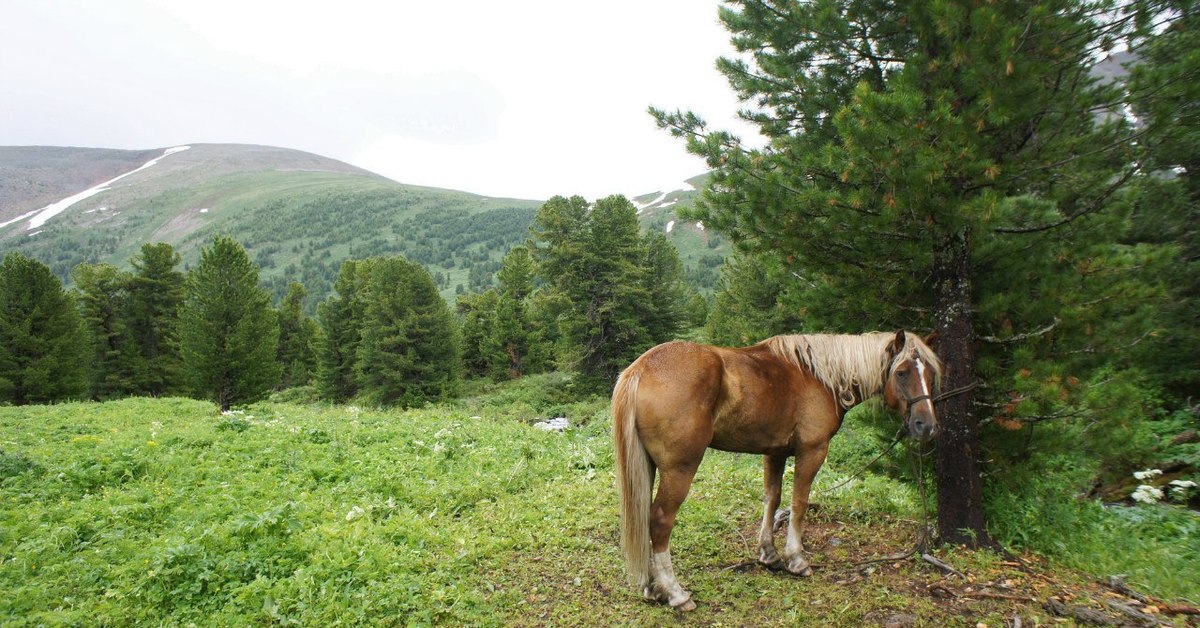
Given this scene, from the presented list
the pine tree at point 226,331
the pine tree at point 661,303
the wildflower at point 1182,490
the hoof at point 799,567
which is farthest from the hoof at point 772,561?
the pine tree at point 226,331

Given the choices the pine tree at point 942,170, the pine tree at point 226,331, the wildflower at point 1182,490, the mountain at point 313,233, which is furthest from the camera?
the mountain at point 313,233

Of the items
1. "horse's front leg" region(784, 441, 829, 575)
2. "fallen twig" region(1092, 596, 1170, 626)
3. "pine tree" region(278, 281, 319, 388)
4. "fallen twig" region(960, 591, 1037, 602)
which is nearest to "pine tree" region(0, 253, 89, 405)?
"pine tree" region(278, 281, 319, 388)

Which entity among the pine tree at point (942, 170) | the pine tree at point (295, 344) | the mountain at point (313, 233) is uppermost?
the mountain at point (313, 233)

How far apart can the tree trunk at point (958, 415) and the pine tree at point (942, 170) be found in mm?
15

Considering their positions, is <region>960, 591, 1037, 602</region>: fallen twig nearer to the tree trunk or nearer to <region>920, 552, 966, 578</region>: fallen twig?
<region>920, 552, 966, 578</region>: fallen twig

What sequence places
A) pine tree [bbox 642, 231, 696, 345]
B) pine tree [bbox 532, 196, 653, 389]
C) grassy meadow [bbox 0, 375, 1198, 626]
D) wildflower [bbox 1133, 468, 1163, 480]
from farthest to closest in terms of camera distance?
pine tree [bbox 642, 231, 696, 345] → pine tree [bbox 532, 196, 653, 389] → wildflower [bbox 1133, 468, 1163, 480] → grassy meadow [bbox 0, 375, 1198, 626]

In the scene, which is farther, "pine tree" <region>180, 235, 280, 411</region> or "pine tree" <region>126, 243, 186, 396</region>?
"pine tree" <region>126, 243, 186, 396</region>

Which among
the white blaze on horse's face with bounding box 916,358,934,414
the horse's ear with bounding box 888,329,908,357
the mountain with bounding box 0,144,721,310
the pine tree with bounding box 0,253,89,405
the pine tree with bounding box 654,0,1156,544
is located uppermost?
the mountain with bounding box 0,144,721,310

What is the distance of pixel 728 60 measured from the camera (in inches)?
231

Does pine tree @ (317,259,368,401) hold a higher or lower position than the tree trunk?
lower

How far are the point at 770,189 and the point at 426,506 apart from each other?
5.70 meters

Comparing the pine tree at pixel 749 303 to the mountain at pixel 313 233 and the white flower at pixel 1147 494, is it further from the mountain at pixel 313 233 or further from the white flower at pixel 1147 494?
the mountain at pixel 313 233

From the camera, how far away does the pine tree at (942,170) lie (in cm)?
414

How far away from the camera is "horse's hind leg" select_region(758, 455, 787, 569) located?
5.12 meters
